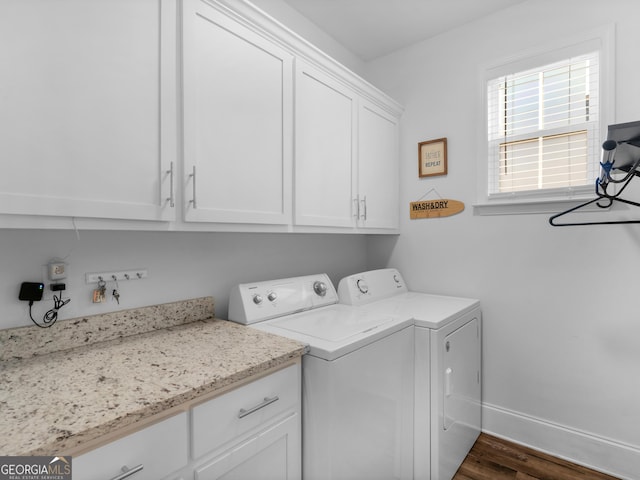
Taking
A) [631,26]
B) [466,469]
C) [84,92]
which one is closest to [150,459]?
[84,92]

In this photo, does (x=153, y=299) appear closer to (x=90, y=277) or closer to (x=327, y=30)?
(x=90, y=277)

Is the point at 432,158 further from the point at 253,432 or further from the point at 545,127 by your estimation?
the point at 253,432

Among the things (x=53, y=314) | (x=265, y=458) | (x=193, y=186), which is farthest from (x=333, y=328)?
(x=53, y=314)

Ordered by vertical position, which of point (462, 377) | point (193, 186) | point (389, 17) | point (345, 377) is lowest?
point (462, 377)

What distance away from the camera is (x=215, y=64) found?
1374 mm

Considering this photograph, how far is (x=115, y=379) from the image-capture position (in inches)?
39.7

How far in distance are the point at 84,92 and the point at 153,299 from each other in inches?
34.3

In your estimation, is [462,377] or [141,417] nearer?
[141,417]

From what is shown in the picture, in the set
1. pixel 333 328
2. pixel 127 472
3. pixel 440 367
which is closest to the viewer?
pixel 127 472

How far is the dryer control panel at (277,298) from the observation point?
1.66 metres

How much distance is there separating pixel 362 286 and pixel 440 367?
0.69m

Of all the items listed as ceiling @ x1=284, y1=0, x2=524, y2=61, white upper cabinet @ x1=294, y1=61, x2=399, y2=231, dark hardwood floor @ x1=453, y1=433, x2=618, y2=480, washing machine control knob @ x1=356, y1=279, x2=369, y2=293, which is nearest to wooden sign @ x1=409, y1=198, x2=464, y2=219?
white upper cabinet @ x1=294, y1=61, x2=399, y2=231

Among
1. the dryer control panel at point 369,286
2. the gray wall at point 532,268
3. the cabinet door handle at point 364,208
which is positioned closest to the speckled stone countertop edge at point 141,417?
the dryer control panel at point 369,286

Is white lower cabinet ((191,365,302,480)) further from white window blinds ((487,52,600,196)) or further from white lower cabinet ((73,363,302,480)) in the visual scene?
white window blinds ((487,52,600,196))
